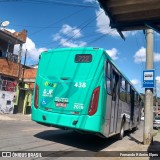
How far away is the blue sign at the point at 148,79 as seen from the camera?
43.8ft

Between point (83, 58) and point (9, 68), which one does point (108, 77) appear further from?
point (9, 68)

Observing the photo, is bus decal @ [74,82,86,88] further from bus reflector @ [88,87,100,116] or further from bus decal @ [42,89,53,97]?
bus decal @ [42,89,53,97]

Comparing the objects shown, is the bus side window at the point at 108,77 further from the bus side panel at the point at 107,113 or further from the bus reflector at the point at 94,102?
the bus reflector at the point at 94,102

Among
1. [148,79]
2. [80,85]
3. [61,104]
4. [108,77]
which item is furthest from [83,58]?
[148,79]

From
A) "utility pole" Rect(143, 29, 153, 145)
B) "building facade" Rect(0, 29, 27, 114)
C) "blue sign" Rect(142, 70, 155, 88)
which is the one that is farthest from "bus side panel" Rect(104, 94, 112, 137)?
"building facade" Rect(0, 29, 27, 114)

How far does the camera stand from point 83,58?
10453 millimetres

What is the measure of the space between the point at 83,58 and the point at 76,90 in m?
1.21

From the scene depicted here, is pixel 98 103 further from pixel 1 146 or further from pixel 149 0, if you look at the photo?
pixel 149 0

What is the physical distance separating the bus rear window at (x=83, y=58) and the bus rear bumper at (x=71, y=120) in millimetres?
1986

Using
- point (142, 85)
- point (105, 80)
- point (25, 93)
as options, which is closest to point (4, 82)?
point (25, 93)

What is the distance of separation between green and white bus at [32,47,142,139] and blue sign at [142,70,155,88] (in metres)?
2.66

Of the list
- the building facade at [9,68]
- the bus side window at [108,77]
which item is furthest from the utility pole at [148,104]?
the building facade at [9,68]

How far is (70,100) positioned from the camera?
1019 cm

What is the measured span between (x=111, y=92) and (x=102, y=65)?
156cm
